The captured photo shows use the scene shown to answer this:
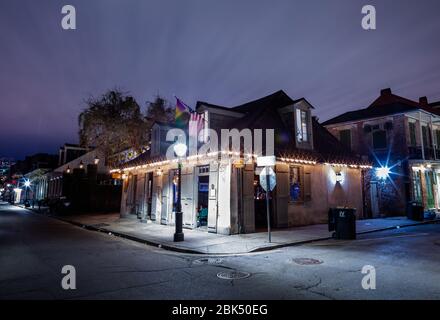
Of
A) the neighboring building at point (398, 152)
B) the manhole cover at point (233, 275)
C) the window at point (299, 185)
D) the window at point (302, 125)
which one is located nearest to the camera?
the manhole cover at point (233, 275)

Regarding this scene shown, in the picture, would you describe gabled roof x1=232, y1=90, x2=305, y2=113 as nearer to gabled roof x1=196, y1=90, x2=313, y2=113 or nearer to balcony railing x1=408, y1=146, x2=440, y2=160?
gabled roof x1=196, y1=90, x2=313, y2=113

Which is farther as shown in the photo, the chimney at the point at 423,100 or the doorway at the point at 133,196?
the chimney at the point at 423,100

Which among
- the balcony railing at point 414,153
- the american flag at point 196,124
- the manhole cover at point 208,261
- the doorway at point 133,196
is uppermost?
the american flag at point 196,124

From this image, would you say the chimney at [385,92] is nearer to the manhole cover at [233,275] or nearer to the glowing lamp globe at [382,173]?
the glowing lamp globe at [382,173]

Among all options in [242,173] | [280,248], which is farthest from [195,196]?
[280,248]

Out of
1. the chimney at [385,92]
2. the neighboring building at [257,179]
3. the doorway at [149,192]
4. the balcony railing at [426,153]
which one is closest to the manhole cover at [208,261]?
the neighboring building at [257,179]

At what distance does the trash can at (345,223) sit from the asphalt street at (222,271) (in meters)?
1.03

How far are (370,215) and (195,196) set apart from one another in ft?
42.0

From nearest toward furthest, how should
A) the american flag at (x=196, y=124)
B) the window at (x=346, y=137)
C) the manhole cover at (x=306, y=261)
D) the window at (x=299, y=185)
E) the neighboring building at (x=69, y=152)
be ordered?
the manhole cover at (x=306, y=261) → the american flag at (x=196, y=124) → the window at (x=299, y=185) → the window at (x=346, y=137) → the neighboring building at (x=69, y=152)

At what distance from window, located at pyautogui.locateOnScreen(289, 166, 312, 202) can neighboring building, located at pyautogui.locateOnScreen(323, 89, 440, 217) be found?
6.72 meters

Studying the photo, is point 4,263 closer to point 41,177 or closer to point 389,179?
point 389,179

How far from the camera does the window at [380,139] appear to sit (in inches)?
903

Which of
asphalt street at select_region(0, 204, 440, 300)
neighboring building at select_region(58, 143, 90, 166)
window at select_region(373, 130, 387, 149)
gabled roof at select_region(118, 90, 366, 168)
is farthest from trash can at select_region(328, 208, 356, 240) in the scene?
neighboring building at select_region(58, 143, 90, 166)

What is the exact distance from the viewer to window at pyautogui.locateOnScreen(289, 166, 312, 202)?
15.4m
